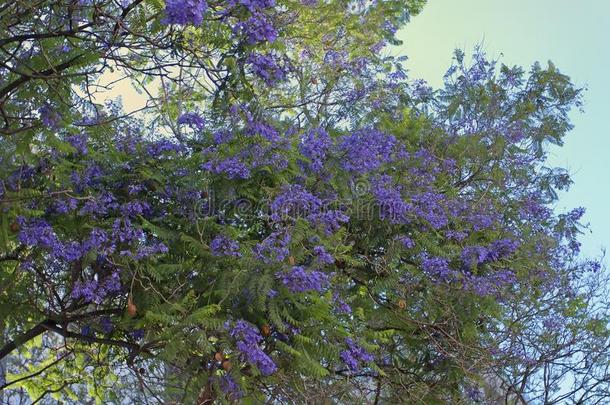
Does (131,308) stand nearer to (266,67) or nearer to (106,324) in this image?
(106,324)

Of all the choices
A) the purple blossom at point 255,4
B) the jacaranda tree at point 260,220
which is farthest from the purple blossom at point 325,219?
the purple blossom at point 255,4

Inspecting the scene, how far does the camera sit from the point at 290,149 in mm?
Result: 5672

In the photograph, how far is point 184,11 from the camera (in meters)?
3.61

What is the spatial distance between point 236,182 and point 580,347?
427cm

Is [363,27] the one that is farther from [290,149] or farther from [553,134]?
[290,149]

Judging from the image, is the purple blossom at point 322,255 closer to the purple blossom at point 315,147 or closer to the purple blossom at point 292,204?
the purple blossom at point 292,204

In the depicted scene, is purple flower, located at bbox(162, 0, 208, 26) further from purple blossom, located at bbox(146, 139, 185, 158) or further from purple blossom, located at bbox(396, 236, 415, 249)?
purple blossom, located at bbox(396, 236, 415, 249)

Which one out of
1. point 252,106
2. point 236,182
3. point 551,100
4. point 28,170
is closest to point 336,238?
point 236,182

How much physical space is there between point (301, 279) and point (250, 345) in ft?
1.47

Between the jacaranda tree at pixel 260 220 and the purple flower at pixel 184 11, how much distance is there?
0.04ft

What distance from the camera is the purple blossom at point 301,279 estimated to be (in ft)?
15.9

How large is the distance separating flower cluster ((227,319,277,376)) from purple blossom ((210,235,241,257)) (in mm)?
439

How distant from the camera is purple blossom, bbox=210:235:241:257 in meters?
5.13

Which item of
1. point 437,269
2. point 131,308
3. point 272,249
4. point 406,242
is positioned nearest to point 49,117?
point 131,308
